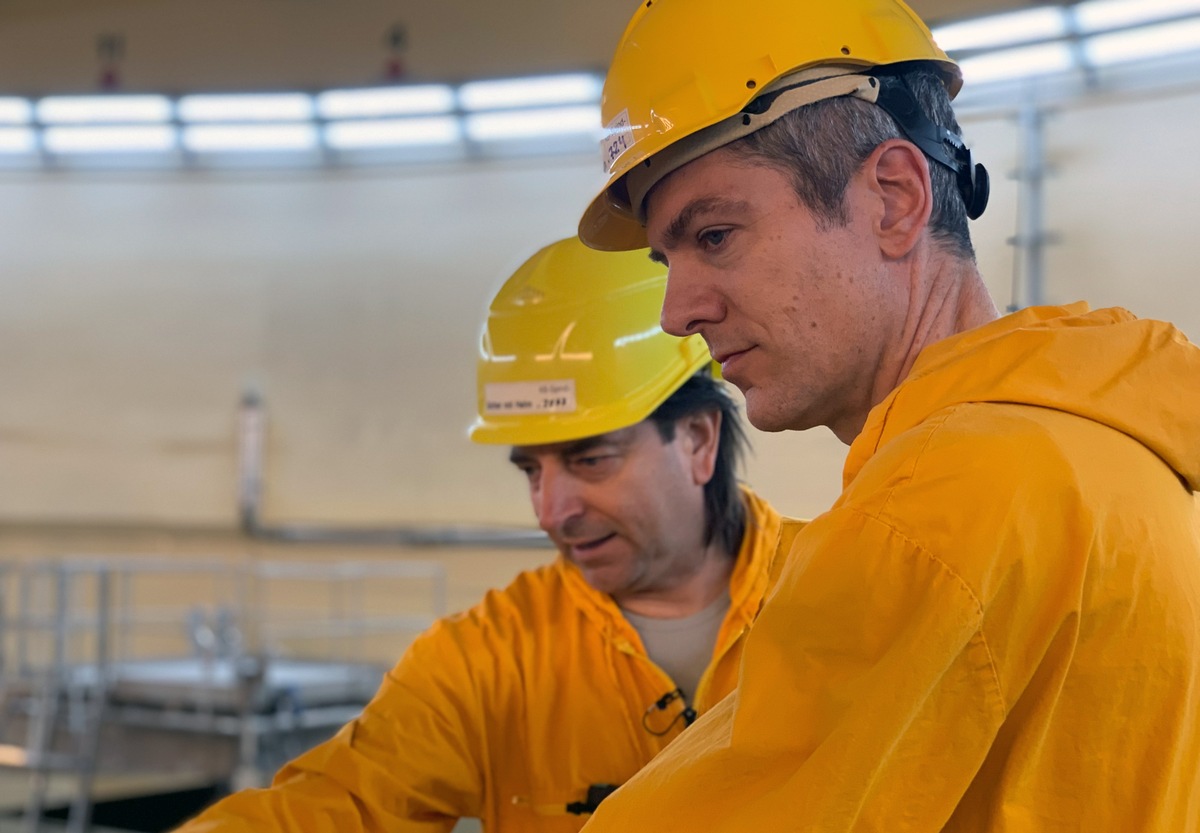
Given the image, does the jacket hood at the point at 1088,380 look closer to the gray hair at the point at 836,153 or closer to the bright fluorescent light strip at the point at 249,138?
the gray hair at the point at 836,153

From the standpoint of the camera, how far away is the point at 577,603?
5.93 feet

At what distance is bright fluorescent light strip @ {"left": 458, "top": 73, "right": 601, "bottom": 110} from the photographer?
169 inches

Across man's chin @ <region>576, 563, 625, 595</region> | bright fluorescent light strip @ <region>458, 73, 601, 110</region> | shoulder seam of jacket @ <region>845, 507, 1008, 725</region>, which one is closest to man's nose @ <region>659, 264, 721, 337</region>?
shoulder seam of jacket @ <region>845, 507, 1008, 725</region>

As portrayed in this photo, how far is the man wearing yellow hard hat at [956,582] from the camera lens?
0.74 m

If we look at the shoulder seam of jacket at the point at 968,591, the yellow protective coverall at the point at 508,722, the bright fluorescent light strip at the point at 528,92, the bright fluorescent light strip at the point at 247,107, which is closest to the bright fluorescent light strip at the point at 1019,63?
the yellow protective coverall at the point at 508,722

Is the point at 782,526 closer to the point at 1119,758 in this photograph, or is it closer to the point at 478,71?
the point at 1119,758

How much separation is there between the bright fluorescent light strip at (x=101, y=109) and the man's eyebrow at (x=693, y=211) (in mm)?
4318

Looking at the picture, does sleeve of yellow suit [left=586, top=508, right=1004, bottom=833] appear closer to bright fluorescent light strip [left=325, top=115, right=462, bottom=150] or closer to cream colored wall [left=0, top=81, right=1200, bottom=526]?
cream colored wall [left=0, top=81, right=1200, bottom=526]

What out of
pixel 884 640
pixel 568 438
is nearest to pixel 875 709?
pixel 884 640

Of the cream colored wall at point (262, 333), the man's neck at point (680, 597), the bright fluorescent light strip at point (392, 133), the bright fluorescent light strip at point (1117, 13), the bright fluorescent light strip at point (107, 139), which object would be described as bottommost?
the man's neck at point (680, 597)

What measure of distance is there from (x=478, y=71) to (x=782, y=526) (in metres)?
3.73

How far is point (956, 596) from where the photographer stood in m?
0.72

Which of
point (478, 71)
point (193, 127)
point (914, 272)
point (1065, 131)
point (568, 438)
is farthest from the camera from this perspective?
point (193, 127)

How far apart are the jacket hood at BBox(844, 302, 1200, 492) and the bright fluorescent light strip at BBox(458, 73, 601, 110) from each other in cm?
354
